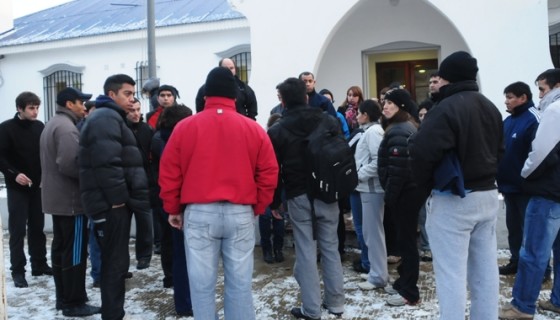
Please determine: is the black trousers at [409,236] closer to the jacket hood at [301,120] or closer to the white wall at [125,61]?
the jacket hood at [301,120]

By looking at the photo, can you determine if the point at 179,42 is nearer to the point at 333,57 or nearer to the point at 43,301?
the point at 333,57

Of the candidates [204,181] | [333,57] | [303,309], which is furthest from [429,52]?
[204,181]

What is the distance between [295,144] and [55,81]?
11.8 m

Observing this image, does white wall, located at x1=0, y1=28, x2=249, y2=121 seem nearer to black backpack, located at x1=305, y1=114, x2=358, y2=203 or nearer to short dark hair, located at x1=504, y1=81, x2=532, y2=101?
short dark hair, located at x1=504, y1=81, x2=532, y2=101

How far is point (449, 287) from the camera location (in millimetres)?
3549

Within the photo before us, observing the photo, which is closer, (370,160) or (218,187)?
(218,187)

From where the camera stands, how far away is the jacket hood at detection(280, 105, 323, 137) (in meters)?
4.61

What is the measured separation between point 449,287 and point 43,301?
4.00 metres

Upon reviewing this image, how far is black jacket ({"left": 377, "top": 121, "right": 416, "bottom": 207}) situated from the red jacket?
1.42 metres

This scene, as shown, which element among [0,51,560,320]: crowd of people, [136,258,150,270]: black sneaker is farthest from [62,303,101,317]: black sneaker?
[136,258,150,270]: black sneaker

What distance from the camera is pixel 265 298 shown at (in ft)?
17.4

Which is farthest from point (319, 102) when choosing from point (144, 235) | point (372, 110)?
point (144, 235)

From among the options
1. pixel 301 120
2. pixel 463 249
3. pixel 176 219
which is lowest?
pixel 463 249

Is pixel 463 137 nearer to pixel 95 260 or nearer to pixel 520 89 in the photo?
pixel 520 89
